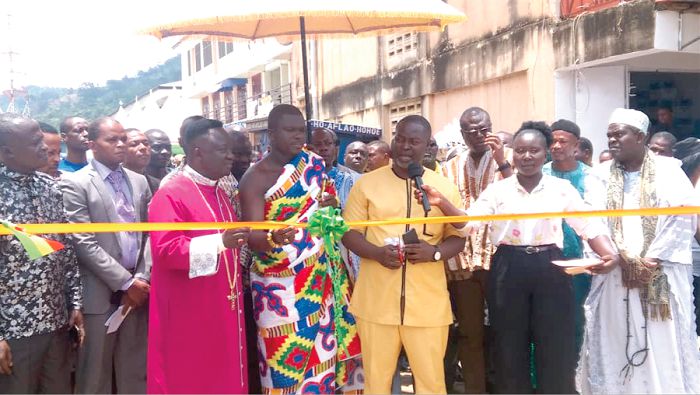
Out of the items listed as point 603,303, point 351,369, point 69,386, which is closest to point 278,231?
point 351,369

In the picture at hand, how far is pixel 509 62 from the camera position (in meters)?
11.2

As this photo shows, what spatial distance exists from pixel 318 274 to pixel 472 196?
4.80ft

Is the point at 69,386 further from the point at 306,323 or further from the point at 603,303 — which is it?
the point at 603,303

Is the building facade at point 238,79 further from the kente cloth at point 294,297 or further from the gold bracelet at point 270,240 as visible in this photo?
the gold bracelet at point 270,240

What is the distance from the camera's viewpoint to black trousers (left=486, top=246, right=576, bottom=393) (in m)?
3.78

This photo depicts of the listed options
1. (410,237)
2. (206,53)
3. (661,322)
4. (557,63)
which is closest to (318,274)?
(410,237)

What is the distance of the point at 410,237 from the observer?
3.47 meters

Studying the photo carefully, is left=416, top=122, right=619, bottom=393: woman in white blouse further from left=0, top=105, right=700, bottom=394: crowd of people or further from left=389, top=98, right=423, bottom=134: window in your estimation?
left=389, top=98, right=423, bottom=134: window

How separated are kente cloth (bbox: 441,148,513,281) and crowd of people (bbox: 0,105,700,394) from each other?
24 mm

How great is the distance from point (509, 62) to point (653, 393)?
8.06 meters

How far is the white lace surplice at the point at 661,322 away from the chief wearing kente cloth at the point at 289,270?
6.41 feet

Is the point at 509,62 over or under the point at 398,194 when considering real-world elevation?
over

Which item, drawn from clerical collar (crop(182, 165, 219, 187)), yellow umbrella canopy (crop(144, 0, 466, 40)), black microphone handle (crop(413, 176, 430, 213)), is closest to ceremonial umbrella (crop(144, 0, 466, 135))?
yellow umbrella canopy (crop(144, 0, 466, 40))

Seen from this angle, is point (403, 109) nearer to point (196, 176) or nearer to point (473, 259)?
point (473, 259)
